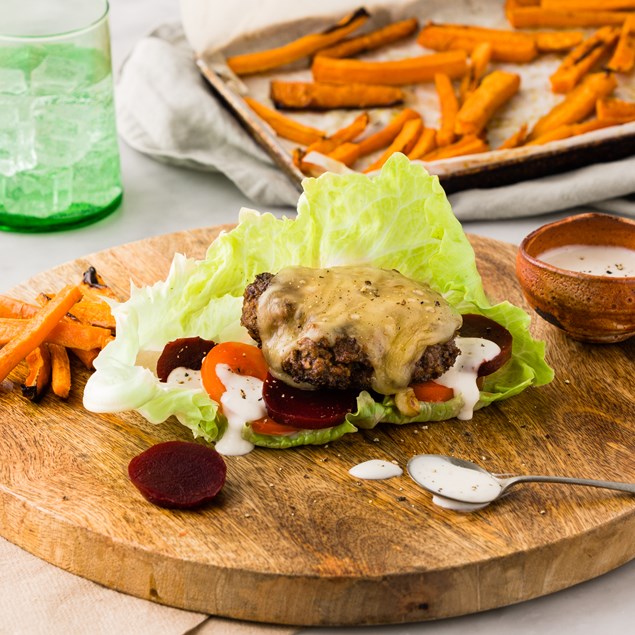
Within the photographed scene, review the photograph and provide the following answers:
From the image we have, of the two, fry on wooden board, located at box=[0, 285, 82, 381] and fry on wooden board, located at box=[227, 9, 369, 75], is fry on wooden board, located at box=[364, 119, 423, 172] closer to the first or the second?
fry on wooden board, located at box=[227, 9, 369, 75]

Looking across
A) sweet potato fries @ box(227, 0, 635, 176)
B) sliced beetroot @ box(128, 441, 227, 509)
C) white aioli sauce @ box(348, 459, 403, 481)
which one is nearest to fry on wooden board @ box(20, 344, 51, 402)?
sliced beetroot @ box(128, 441, 227, 509)

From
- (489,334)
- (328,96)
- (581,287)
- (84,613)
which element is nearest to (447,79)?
(328,96)

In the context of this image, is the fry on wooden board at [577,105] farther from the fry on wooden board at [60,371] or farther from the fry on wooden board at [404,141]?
the fry on wooden board at [60,371]

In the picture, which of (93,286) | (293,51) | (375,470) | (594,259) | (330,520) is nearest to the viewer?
(330,520)

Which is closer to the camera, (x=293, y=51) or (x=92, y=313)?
(x=92, y=313)

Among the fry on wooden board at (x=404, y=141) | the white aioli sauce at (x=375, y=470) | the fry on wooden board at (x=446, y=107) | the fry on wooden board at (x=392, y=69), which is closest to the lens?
the white aioli sauce at (x=375, y=470)

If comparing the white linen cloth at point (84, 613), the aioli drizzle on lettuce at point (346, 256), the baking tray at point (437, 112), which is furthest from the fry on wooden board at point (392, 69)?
the white linen cloth at point (84, 613)

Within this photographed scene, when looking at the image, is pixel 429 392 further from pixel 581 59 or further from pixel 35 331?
pixel 581 59
